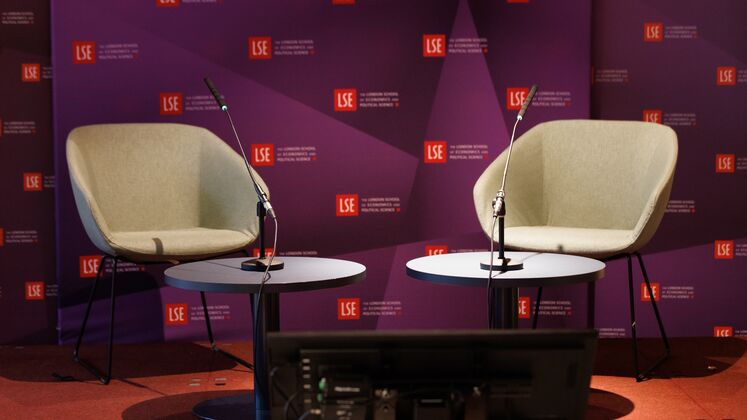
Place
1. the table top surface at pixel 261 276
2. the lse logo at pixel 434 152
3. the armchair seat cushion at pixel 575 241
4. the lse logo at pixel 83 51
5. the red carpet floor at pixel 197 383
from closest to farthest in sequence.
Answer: the table top surface at pixel 261 276
the red carpet floor at pixel 197 383
the armchair seat cushion at pixel 575 241
the lse logo at pixel 83 51
the lse logo at pixel 434 152

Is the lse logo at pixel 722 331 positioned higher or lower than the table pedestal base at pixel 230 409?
higher

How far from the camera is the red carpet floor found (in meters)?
3.10

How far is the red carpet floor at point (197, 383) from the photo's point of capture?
122 inches

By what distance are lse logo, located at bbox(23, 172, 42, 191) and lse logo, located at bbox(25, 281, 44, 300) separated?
0.45 metres

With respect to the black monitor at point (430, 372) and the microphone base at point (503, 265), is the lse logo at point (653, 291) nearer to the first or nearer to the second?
the microphone base at point (503, 265)

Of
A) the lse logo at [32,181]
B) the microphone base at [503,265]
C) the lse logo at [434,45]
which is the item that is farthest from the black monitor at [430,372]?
the lse logo at [32,181]

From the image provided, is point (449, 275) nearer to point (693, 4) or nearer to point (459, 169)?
point (459, 169)

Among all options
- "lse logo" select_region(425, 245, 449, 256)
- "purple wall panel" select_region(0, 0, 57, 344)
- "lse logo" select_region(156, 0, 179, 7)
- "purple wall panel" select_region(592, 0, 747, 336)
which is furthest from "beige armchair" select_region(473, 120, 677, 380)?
"purple wall panel" select_region(0, 0, 57, 344)

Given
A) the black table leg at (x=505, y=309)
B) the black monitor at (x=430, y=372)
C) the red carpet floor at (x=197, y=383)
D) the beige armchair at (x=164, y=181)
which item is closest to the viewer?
the black monitor at (x=430, y=372)

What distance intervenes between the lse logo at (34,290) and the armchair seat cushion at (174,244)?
81cm

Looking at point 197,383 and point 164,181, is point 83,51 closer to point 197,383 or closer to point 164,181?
point 164,181

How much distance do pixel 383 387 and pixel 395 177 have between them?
2.85 metres

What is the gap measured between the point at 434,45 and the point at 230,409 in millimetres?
2029

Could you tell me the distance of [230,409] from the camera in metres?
3.04
